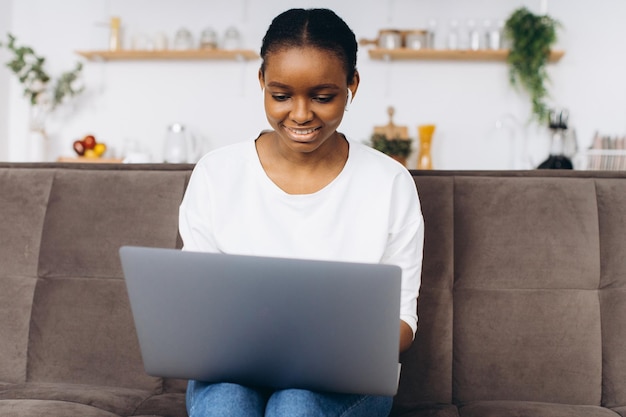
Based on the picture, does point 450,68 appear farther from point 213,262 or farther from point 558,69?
point 213,262

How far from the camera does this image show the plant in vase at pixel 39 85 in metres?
3.61

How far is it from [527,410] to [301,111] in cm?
70

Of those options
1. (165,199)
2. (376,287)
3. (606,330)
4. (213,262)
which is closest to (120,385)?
(165,199)

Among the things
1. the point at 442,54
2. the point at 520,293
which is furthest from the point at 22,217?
the point at 442,54

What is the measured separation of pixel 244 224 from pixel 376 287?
1.44ft

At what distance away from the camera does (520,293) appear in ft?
4.46

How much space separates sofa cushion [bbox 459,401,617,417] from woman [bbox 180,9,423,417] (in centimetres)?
24

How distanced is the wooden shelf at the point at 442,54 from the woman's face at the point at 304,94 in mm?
2535

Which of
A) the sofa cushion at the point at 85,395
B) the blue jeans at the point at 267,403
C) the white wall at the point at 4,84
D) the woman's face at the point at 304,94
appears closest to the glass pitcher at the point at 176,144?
the white wall at the point at 4,84

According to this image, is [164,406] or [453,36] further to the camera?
[453,36]

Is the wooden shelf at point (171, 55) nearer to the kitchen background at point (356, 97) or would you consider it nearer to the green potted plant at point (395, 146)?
the kitchen background at point (356, 97)

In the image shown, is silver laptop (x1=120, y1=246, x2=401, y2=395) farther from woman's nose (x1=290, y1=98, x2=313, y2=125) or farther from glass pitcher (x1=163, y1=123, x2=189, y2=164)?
glass pitcher (x1=163, y1=123, x2=189, y2=164)

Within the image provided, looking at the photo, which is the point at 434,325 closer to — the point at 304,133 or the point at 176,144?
the point at 304,133

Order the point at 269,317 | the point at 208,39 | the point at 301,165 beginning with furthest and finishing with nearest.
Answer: the point at 208,39 → the point at 301,165 → the point at 269,317
